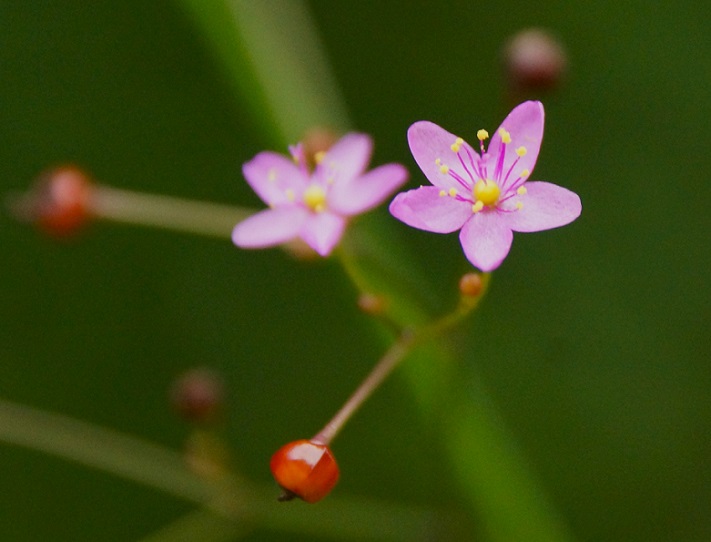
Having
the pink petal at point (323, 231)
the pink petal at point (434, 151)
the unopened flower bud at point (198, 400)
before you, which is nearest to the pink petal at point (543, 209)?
the pink petal at point (434, 151)

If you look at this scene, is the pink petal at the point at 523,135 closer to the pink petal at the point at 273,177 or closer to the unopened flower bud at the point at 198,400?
the pink petal at the point at 273,177

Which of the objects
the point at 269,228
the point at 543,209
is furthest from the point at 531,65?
the point at 269,228

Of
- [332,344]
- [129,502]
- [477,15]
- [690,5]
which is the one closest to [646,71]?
[690,5]

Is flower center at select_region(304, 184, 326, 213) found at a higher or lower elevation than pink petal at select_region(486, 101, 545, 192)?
lower

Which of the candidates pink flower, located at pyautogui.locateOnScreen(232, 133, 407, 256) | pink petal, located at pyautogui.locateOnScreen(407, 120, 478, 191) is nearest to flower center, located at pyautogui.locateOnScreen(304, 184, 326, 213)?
pink flower, located at pyautogui.locateOnScreen(232, 133, 407, 256)

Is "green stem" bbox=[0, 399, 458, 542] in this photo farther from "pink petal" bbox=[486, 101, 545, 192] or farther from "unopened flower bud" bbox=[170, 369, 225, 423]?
"pink petal" bbox=[486, 101, 545, 192]

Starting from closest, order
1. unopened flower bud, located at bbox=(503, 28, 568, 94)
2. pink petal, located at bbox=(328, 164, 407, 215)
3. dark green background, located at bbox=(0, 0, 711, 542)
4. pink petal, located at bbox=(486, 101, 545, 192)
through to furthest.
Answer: pink petal, located at bbox=(486, 101, 545, 192), pink petal, located at bbox=(328, 164, 407, 215), unopened flower bud, located at bbox=(503, 28, 568, 94), dark green background, located at bbox=(0, 0, 711, 542)

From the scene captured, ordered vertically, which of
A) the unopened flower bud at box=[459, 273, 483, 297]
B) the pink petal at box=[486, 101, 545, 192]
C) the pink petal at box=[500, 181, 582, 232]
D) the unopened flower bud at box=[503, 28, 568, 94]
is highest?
the unopened flower bud at box=[503, 28, 568, 94]
